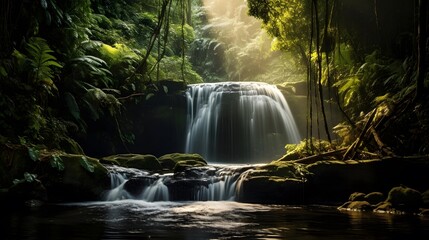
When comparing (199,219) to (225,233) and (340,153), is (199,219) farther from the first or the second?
(340,153)

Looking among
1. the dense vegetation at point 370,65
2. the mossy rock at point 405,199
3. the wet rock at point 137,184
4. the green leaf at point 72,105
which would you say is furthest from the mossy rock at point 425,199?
the green leaf at point 72,105

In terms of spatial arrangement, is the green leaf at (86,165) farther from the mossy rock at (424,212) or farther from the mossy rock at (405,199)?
the mossy rock at (424,212)

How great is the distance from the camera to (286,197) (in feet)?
25.5

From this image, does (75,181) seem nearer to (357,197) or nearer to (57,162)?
(57,162)

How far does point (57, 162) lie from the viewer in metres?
8.09

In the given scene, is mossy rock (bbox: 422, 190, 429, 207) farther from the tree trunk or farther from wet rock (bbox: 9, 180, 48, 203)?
wet rock (bbox: 9, 180, 48, 203)

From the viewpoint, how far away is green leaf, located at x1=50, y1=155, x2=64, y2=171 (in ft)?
26.2

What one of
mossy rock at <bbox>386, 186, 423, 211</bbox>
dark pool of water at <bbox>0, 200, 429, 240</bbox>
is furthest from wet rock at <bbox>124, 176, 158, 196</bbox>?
mossy rock at <bbox>386, 186, 423, 211</bbox>

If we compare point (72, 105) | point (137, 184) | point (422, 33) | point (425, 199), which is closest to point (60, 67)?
point (72, 105)

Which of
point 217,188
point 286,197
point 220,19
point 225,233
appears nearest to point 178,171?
point 217,188

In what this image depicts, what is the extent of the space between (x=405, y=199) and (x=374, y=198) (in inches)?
27.3

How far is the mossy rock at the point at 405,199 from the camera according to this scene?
20.3 feet

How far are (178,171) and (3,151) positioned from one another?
3830mm

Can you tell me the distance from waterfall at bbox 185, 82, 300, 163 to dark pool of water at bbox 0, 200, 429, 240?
826 centimetres
